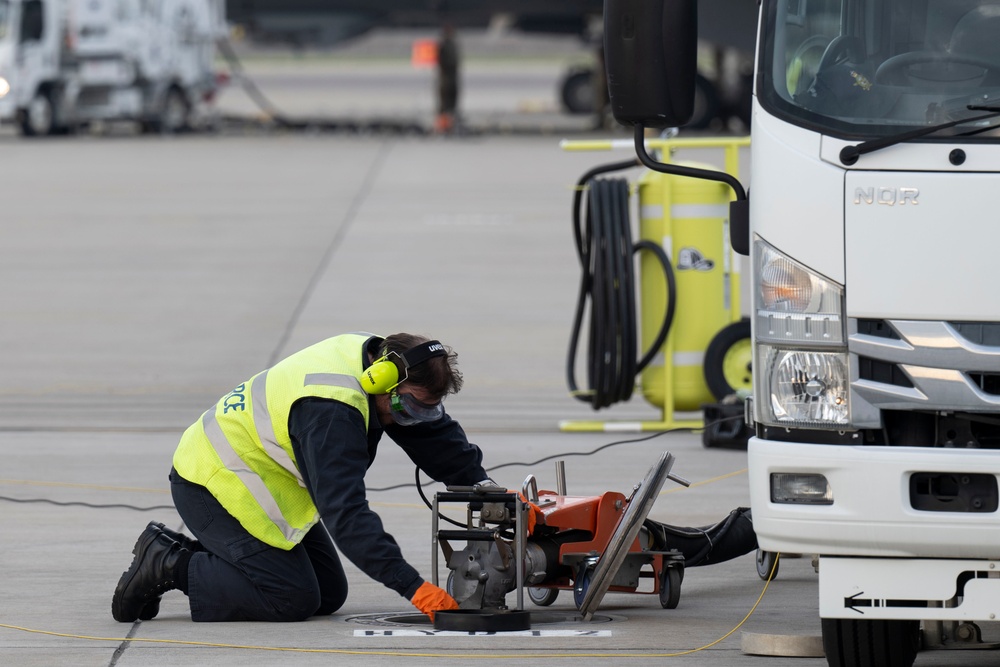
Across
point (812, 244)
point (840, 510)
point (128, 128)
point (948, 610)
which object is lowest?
point (128, 128)

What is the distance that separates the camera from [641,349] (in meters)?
9.66

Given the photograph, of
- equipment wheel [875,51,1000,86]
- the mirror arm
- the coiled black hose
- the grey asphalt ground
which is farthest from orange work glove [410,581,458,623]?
the coiled black hose

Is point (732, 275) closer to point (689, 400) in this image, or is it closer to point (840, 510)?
point (689, 400)

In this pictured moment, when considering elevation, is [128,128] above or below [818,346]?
below

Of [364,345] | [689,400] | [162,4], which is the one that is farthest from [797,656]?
[162,4]

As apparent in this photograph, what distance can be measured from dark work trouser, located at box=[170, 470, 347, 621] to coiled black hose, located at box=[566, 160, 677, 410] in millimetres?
3601

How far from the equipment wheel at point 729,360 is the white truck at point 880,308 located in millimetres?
4596

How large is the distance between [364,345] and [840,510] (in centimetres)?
186

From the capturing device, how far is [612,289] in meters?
8.89

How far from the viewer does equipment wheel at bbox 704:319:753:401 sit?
30.0 feet

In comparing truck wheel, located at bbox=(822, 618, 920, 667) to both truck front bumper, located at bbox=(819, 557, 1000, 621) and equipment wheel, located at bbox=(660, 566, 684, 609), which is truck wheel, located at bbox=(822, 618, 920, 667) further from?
equipment wheel, located at bbox=(660, 566, 684, 609)

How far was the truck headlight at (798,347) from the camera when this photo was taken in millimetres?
4379

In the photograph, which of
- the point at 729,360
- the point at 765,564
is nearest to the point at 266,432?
the point at 765,564

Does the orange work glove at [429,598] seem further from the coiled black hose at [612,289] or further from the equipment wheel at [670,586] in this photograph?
the coiled black hose at [612,289]
